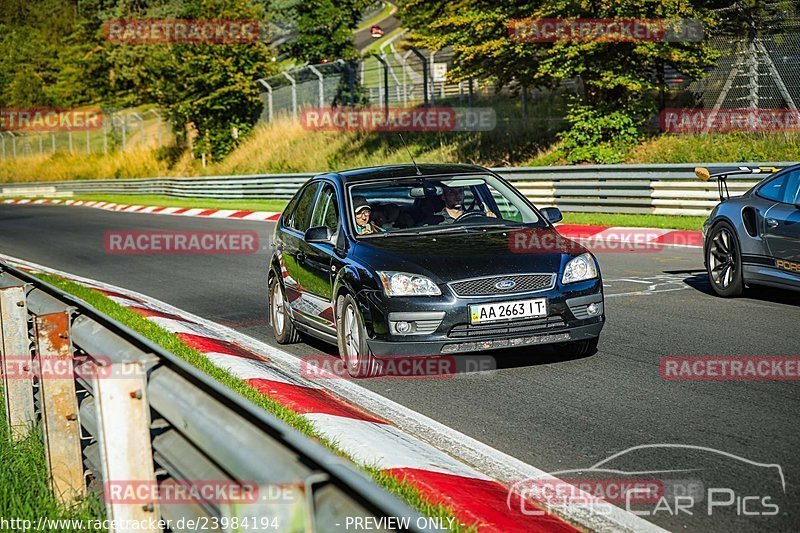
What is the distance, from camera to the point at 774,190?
1048 cm

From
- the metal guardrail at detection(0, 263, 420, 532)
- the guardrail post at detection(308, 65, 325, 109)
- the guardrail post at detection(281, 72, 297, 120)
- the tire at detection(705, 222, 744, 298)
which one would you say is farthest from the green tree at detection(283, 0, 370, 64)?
the metal guardrail at detection(0, 263, 420, 532)

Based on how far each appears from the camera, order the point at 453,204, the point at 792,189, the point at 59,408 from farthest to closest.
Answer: the point at 792,189
the point at 453,204
the point at 59,408

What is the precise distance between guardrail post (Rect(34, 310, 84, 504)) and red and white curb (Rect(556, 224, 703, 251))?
41.0ft

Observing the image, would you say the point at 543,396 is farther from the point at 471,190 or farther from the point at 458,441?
the point at 471,190

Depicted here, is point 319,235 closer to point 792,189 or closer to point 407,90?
point 792,189

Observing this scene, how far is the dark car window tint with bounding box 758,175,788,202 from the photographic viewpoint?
10367 millimetres

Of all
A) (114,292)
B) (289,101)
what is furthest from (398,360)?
(289,101)

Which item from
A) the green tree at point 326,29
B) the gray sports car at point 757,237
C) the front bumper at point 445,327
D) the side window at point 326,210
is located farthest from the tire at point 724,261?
the green tree at point 326,29

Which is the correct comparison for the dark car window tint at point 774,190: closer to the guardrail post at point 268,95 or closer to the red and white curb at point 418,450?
the red and white curb at point 418,450

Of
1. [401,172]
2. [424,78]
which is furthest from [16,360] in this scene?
[424,78]

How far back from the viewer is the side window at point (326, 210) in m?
9.02

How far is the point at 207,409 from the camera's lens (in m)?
2.94

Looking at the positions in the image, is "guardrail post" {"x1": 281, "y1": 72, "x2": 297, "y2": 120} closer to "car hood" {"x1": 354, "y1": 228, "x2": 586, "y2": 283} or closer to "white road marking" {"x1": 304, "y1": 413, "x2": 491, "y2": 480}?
"car hood" {"x1": 354, "y1": 228, "x2": 586, "y2": 283}

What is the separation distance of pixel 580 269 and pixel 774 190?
347 centimetres
